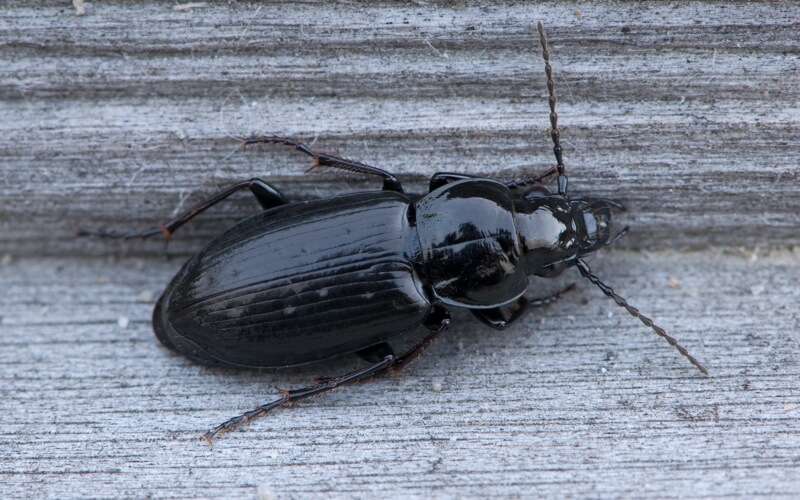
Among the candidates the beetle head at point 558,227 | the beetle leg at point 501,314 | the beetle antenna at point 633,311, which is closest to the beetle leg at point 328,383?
the beetle leg at point 501,314

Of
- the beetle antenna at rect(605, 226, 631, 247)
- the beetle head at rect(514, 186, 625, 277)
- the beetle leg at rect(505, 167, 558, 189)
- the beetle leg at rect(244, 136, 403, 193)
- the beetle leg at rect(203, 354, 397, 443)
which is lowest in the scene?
the beetle leg at rect(203, 354, 397, 443)

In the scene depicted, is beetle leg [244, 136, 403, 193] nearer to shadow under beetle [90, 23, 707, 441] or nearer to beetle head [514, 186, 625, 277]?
shadow under beetle [90, 23, 707, 441]

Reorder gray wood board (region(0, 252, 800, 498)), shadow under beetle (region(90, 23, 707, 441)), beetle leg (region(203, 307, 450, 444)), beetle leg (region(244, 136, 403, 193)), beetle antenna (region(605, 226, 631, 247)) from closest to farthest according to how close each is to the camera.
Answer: gray wood board (region(0, 252, 800, 498)), beetle leg (region(203, 307, 450, 444)), shadow under beetle (region(90, 23, 707, 441)), beetle leg (region(244, 136, 403, 193)), beetle antenna (region(605, 226, 631, 247))

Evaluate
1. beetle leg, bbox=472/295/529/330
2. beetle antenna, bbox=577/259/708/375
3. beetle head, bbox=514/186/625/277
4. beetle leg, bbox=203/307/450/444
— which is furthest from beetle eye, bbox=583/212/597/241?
beetle leg, bbox=203/307/450/444

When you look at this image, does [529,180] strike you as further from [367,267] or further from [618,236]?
[367,267]

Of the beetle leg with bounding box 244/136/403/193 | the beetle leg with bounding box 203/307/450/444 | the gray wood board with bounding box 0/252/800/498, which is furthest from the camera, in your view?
the beetle leg with bounding box 244/136/403/193

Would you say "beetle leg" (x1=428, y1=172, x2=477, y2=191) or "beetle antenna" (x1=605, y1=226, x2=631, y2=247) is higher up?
"beetle leg" (x1=428, y1=172, x2=477, y2=191)

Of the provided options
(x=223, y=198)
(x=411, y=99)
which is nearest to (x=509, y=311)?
(x=411, y=99)
